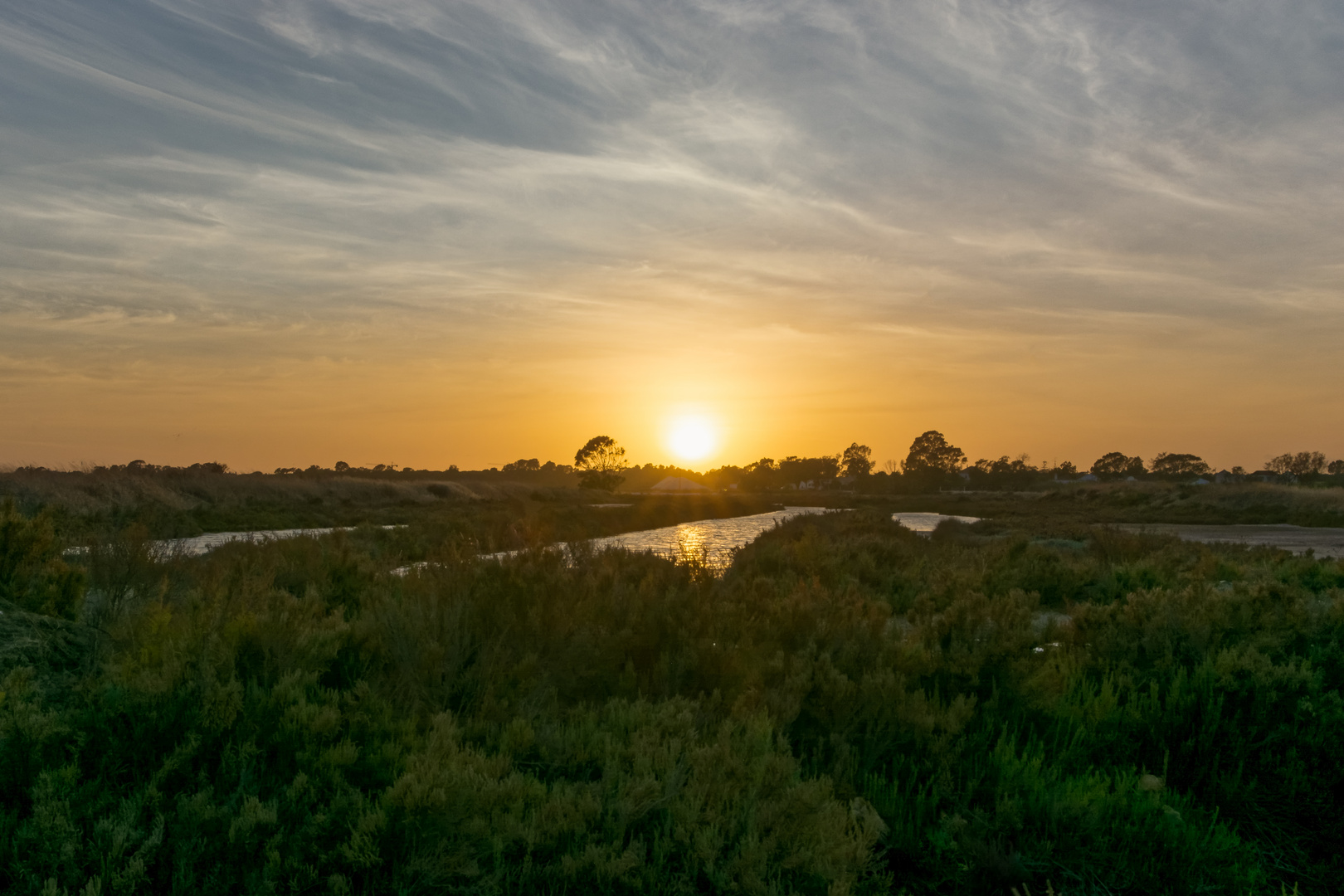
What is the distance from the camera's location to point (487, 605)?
637 cm

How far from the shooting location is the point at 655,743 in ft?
14.7

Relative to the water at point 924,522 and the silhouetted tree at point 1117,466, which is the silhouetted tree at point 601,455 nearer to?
the water at point 924,522

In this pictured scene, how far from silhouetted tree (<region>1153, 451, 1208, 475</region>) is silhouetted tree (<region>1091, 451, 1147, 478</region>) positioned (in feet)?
14.8

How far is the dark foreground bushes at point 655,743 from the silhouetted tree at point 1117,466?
176862mm

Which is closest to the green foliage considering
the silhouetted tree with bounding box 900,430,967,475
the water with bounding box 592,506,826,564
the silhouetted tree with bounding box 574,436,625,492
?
the water with bounding box 592,506,826,564

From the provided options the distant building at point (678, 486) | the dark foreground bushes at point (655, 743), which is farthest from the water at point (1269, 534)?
the distant building at point (678, 486)

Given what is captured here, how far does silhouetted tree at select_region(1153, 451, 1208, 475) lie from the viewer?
547ft

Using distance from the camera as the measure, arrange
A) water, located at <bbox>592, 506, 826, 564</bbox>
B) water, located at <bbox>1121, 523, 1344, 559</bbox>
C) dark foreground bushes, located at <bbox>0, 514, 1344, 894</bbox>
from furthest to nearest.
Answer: water, located at <bbox>1121, 523, 1344, 559</bbox> → water, located at <bbox>592, 506, 826, 564</bbox> → dark foreground bushes, located at <bbox>0, 514, 1344, 894</bbox>

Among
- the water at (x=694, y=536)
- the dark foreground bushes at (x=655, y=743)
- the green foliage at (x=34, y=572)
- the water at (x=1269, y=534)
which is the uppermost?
the green foliage at (x=34, y=572)

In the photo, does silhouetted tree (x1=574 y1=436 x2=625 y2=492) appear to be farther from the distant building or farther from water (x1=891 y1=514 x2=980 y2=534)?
water (x1=891 y1=514 x2=980 y2=534)

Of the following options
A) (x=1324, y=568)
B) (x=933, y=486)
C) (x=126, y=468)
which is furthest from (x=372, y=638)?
(x=933, y=486)

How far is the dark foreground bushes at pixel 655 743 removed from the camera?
358cm

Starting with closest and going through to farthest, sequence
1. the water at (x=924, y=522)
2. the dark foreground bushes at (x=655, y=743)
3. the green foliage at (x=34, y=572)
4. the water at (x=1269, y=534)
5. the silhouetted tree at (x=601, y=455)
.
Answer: the dark foreground bushes at (x=655, y=743) < the green foliage at (x=34, y=572) < the water at (x=1269, y=534) < the water at (x=924, y=522) < the silhouetted tree at (x=601, y=455)

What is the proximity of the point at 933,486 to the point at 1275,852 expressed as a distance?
120 meters
